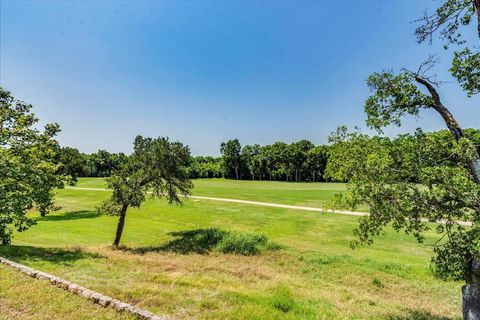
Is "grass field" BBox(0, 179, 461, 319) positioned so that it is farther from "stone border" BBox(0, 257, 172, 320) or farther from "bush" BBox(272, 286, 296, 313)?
"stone border" BBox(0, 257, 172, 320)

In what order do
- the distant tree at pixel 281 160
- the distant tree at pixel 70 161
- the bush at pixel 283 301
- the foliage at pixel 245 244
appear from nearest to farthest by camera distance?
the bush at pixel 283 301 → the foliage at pixel 245 244 → the distant tree at pixel 70 161 → the distant tree at pixel 281 160

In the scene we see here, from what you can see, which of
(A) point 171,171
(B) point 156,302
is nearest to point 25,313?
(B) point 156,302

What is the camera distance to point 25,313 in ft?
27.7

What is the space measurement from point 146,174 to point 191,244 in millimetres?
7876

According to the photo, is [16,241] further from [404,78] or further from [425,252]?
[425,252]

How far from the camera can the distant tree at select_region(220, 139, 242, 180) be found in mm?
121500

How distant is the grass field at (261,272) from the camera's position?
421 inches

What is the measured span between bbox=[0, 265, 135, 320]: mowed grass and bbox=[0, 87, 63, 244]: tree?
7.33m

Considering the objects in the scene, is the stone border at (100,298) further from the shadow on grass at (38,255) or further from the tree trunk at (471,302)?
the tree trunk at (471,302)

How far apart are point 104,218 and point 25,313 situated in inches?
1482

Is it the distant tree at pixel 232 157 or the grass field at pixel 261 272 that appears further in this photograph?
the distant tree at pixel 232 157

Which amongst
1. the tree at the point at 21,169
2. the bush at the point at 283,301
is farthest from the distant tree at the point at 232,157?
the bush at the point at 283,301

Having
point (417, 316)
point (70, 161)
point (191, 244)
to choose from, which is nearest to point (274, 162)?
point (70, 161)

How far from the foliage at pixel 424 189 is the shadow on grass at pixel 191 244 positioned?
19.2 metres
